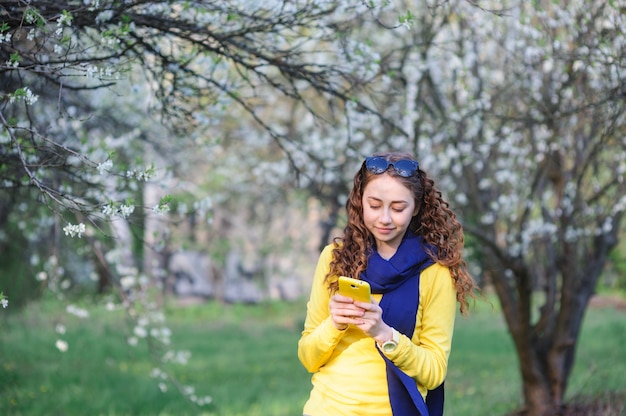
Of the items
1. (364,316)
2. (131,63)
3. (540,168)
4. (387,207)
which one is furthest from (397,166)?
(540,168)

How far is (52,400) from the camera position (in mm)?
6699

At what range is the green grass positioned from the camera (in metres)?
6.72

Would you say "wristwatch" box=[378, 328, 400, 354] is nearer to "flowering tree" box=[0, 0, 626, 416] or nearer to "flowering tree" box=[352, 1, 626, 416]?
"flowering tree" box=[0, 0, 626, 416]

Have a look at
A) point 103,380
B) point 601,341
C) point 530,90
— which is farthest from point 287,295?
point 530,90

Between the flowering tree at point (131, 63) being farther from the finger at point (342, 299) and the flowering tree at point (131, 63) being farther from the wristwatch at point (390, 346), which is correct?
the wristwatch at point (390, 346)

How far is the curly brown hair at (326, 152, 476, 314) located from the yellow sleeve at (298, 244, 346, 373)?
0.04 m

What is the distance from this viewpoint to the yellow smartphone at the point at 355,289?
7.13 feet

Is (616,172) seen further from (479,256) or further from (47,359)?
(47,359)

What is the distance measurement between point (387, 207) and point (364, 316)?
0.43 meters

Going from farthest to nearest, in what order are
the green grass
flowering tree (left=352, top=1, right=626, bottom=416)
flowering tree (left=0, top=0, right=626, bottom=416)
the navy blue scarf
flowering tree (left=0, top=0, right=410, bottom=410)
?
the green grass → flowering tree (left=352, top=1, right=626, bottom=416) → flowering tree (left=0, top=0, right=626, bottom=416) → flowering tree (left=0, top=0, right=410, bottom=410) → the navy blue scarf

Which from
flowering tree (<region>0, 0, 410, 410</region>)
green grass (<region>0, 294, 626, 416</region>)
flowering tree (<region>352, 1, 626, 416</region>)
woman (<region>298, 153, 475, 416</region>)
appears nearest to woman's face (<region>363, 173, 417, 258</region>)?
woman (<region>298, 153, 475, 416</region>)

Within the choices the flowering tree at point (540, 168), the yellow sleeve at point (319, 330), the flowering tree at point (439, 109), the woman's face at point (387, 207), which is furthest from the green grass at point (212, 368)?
the woman's face at point (387, 207)

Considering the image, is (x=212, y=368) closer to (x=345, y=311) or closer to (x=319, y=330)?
(x=319, y=330)

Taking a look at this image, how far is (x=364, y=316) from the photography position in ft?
7.32
